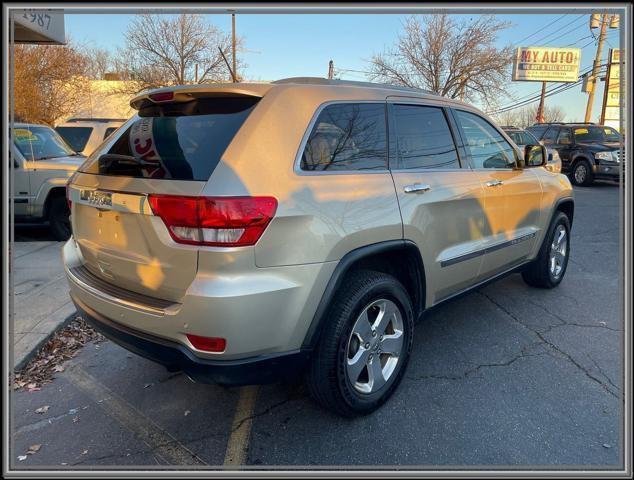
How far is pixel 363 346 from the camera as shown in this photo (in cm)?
264

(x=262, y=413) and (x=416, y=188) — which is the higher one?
(x=416, y=188)

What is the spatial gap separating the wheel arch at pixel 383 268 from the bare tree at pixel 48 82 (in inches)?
807

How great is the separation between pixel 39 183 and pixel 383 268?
19.8 ft

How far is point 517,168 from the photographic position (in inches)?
157

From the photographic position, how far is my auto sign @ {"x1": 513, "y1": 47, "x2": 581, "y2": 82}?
32656mm

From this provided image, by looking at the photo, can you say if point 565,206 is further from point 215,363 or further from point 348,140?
point 215,363

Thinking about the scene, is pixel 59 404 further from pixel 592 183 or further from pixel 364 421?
pixel 592 183

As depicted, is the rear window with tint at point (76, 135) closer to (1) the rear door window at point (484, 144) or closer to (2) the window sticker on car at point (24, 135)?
(2) the window sticker on car at point (24, 135)

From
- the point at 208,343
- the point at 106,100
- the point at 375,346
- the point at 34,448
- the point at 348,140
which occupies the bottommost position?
the point at 34,448

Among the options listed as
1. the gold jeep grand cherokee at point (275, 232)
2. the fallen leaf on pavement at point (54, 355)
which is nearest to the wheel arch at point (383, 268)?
the gold jeep grand cherokee at point (275, 232)

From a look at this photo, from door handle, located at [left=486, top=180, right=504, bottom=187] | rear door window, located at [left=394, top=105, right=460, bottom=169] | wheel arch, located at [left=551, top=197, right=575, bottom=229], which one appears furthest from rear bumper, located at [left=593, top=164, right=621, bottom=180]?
rear door window, located at [left=394, top=105, right=460, bottom=169]

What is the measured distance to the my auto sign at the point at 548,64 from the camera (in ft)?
107

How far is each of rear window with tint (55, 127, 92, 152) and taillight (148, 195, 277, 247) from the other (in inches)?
459

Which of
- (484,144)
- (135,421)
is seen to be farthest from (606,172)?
(135,421)
